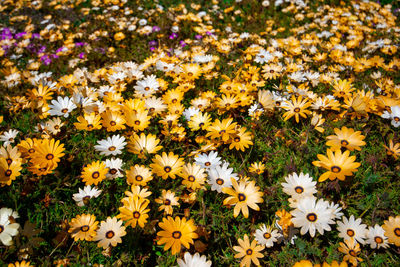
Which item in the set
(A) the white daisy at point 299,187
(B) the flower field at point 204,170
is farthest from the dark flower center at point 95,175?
(A) the white daisy at point 299,187

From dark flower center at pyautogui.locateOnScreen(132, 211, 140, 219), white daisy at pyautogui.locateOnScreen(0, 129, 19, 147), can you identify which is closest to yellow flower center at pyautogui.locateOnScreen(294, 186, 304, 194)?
dark flower center at pyautogui.locateOnScreen(132, 211, 140, 219)

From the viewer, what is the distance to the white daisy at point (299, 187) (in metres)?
1.76

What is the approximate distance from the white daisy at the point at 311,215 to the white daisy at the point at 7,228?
1696mm

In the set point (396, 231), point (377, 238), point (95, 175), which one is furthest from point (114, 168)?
point (396, 231)

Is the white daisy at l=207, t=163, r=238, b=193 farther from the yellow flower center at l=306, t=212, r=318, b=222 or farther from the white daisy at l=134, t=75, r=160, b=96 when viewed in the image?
the white daisy at l=134, t=75, r=160, b=96

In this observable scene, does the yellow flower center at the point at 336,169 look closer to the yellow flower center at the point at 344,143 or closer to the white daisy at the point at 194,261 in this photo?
the yellow flower center at the point at 344,143

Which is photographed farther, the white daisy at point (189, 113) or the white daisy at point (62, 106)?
the white daisy at point (189, 113)

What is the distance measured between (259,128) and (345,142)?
83cm

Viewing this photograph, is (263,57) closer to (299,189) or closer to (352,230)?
(299,189)

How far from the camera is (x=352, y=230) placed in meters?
1.66

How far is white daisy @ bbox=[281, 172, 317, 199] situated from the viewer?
1.76 meters

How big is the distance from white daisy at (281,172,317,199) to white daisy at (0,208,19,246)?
173 centimetres

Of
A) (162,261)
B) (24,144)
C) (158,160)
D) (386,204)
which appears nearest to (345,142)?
(386,204)

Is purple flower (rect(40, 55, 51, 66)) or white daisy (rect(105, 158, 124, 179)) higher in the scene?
white daisy (rect(105, 158, 124, 179))
